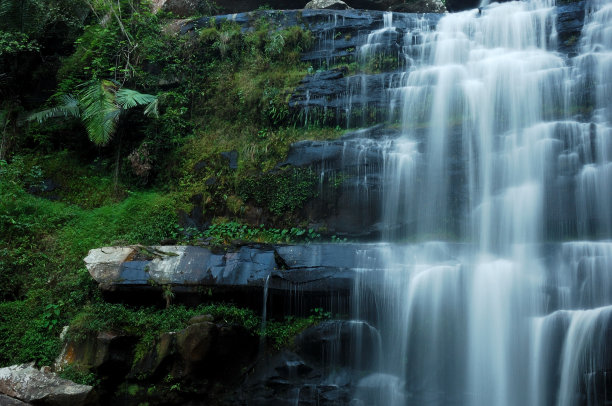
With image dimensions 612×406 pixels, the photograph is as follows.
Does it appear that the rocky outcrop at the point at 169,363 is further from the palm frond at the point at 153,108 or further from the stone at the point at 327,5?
the stone at the point at 327,5

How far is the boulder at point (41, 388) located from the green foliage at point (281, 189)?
4906mm

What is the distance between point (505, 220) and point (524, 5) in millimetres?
6988

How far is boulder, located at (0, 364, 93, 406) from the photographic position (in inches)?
277

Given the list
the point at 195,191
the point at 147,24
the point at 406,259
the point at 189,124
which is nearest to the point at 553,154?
the point at 406,259

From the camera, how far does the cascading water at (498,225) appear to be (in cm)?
682

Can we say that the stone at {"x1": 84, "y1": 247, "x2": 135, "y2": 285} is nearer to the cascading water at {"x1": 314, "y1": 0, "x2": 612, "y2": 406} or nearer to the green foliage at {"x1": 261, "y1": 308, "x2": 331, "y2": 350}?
the green foliage at {"x1": 261, "y1": 308, "x2": 331, "y2": 350}

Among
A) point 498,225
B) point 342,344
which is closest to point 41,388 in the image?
point 342,344

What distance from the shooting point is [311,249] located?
8.46 meters

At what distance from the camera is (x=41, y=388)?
716cm

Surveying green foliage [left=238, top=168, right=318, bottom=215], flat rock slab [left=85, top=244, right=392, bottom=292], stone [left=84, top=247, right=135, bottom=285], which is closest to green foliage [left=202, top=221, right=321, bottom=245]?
green foliage [left=238, top=168, right=318, bottom=215]

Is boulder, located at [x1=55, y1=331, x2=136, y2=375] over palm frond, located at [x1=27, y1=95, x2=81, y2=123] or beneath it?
beneath

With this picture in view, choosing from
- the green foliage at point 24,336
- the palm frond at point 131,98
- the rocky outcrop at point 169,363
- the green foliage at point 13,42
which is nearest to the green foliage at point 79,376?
the rocky outcrop at point 169,363

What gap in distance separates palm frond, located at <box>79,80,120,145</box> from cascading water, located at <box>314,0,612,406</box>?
227 inches

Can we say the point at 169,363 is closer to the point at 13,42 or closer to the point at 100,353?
the point at 100,353
